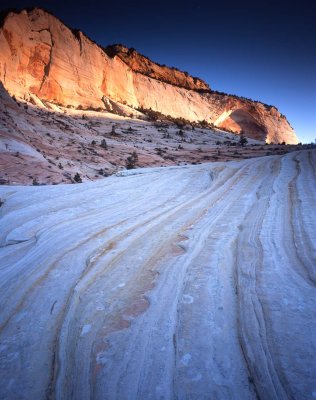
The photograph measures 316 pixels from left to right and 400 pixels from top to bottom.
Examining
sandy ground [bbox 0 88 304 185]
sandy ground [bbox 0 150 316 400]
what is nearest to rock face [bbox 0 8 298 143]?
sandy ground [bbox 0 88 304 185]

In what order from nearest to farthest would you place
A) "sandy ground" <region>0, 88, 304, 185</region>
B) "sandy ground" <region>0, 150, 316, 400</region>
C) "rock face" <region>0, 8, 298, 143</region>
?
"sandy ground" <region>0, 150, 316, 400</region> < "sandy ground" <region>0, 88, 304, 185</region> < "rock face" <region>0, 8, 298, 143</region>

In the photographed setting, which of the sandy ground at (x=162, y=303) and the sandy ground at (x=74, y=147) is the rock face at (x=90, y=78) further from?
the sandy ground at (x=162, y=303)

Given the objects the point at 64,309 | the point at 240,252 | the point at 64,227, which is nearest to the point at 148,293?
the point at 64,309

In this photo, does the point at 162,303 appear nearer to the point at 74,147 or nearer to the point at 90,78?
the point at 74,147

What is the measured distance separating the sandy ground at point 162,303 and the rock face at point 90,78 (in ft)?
72.3

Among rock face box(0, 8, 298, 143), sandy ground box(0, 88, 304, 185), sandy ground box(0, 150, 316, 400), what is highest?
rock face box(0, 8, 298, 143)

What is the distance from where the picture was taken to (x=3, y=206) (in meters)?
3.27

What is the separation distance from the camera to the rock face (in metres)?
22.0

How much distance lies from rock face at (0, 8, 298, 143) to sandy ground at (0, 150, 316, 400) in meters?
22.0

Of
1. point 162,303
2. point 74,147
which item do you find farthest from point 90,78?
point 162,303

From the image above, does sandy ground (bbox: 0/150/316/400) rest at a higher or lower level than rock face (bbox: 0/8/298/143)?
lower

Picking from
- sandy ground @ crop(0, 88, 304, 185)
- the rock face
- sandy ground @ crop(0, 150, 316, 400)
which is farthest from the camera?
the rock face

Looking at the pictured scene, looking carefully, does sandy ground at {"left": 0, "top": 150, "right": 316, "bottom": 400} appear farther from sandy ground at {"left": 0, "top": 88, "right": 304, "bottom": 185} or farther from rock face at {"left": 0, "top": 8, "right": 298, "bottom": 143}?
rock face at {"left": 0, "top": 8, "right": 298, "bottom": 143}

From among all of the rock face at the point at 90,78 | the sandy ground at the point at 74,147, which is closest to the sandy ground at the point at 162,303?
the sandy ground at the point at 74,147
